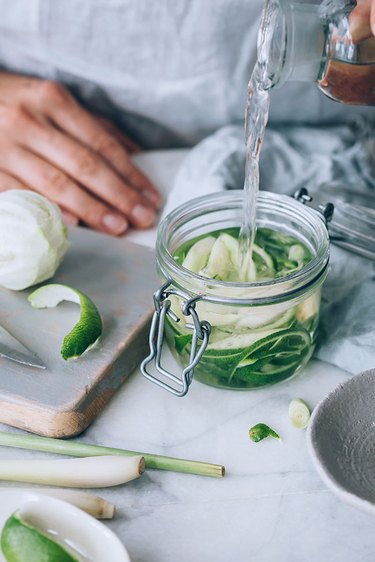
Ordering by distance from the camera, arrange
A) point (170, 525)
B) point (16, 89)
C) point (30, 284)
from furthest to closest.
A: point (16, 89), point (30, 284), point (170, 525)

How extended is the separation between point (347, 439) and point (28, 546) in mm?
359

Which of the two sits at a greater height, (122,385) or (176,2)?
(176,2)

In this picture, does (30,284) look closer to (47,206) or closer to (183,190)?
(47,206)

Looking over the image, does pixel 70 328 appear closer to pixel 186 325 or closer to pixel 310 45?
pixel 186 325

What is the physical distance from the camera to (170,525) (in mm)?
871

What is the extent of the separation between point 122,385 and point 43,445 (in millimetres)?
151

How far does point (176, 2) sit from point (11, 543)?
106 centimetres

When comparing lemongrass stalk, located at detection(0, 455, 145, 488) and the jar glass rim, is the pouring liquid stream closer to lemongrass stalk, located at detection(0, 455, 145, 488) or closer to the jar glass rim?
the jar glass rim

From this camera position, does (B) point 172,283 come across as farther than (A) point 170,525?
Yes

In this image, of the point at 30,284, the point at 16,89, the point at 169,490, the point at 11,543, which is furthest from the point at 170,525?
the point at 16,89

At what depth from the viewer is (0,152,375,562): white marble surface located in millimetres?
846

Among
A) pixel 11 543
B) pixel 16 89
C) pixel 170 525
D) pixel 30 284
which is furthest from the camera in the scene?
pixel 16 89

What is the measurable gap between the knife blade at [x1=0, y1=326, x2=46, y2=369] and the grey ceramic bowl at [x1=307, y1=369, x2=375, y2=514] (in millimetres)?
365

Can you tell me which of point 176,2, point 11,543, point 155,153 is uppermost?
point 176,2
